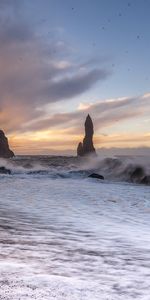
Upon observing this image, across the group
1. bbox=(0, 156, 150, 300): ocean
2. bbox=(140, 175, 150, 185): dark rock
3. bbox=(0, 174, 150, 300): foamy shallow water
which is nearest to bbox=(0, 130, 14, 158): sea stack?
bbox=(140, 175, 150, 185): dark rock

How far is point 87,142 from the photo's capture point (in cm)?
13912

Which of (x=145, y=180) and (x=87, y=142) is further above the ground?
(x=87, y=142)

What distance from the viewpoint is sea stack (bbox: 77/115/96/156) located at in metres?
138

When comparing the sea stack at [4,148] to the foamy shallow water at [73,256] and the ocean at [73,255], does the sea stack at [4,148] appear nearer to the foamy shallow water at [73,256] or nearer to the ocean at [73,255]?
the ocean at [73,255]

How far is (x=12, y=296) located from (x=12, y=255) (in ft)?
6.07

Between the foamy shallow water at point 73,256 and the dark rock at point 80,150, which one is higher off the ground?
the dark rock at point 80,150

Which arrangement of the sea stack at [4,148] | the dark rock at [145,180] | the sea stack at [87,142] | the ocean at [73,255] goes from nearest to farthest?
the ocean at [73,255] → the dark rock at [145,180] → the sea stack at [87,142] → the sea stack at [4,148]

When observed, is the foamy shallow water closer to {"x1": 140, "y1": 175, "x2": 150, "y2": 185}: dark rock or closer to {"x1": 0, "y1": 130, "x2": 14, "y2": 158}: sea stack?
{"x1": 140, "y1": 175, "x2": 150, "y2": 185}: dark rock

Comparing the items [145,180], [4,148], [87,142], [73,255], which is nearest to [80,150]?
[87,142]

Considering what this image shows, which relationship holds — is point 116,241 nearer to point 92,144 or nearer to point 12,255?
point 12,255

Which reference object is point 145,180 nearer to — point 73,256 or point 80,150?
point 73,256

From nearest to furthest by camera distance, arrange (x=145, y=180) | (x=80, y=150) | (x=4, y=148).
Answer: (x=145, y=180) → (x=80, y=150) → (x=4, y=148)

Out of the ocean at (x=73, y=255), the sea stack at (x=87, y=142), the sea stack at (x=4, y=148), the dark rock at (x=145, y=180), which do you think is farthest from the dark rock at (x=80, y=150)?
the ocean at (x=73, y=255)

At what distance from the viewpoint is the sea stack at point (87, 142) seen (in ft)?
452
